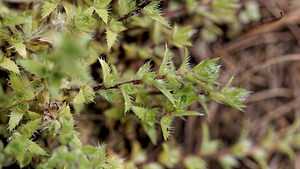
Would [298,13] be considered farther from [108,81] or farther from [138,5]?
[108,81]

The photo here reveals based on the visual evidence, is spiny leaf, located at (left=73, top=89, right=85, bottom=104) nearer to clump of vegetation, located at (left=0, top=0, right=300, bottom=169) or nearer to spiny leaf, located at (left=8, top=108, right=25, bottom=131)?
clump of vegetation, located at (left=0, top=0, right=300, bottom=169)

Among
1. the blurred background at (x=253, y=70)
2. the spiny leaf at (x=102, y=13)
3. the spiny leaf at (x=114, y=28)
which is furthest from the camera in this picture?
the blurred background at (x=253, y=70)

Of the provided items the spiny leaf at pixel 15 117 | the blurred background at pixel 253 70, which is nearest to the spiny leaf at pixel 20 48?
the spiny leaf at pixel 15 117

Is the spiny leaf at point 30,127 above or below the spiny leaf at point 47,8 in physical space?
below

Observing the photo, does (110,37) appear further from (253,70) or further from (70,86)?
(253,70)

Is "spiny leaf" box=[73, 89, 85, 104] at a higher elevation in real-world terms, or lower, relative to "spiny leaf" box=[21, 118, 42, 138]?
higher

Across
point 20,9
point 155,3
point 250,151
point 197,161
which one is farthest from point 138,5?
point 250,151

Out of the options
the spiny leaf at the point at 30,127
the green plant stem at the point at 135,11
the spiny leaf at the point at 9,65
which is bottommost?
the spiny leaf at the point at 30,127

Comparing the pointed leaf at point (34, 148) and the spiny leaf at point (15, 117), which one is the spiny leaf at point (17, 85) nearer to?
the spiny leaf at point (15, 117)

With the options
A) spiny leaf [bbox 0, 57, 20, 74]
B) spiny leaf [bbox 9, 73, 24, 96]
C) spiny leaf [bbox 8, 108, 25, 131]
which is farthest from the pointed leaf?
spiny leaf [bbox 0, 57, 20, 74]

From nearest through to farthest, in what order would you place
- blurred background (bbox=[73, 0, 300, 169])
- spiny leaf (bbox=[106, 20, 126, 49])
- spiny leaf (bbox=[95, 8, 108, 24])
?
1. spiny leaf (bbox=[95, 8, 108, 24])
2. spiny leaf (bbox=[106, 20, 126, 49])
3. blurred background (bbox=[73, 0, 300, 169])

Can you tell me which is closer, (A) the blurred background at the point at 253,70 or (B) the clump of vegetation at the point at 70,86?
(B) the clump of vegetation at the point at 70,86
